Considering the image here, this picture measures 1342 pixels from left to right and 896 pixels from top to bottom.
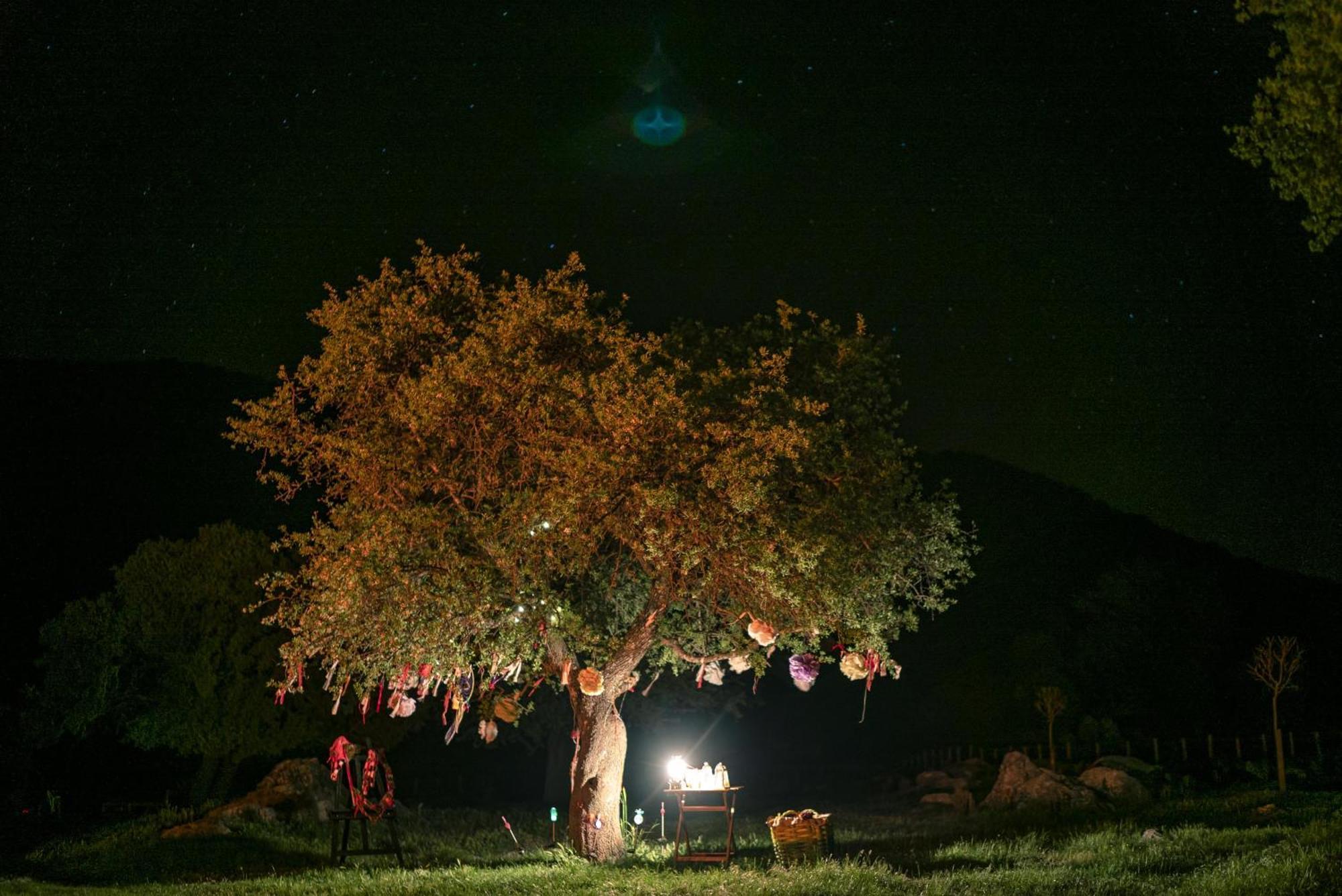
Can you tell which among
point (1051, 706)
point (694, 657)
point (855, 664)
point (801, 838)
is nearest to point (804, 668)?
point (855, 664)

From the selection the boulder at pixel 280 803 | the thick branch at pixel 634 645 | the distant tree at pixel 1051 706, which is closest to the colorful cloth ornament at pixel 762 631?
the thick branch at pixel 634 645

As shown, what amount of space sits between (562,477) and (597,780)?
212 inches

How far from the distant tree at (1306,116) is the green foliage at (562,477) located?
22.4ft

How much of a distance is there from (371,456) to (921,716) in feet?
138

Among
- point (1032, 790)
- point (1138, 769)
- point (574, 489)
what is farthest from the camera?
point (1138, 769)

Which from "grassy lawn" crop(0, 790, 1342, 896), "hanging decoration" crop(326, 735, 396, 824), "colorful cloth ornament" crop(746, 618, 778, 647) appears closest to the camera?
"grassy lawn" crop(0, 790, 1342, 896)

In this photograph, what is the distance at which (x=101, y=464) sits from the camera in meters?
54.0

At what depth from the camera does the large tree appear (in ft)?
53.8

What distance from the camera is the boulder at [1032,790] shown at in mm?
25281

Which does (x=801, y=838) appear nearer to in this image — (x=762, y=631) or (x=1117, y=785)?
(x=762, y=631)

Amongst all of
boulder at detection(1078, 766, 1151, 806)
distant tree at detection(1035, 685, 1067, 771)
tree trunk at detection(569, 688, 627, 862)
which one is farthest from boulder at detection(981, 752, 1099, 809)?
tree trunk at detection(569, 688, 627, 862)

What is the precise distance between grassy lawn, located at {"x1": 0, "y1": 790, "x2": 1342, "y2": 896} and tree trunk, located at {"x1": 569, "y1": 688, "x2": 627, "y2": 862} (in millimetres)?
487

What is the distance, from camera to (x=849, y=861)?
1659 centimetres

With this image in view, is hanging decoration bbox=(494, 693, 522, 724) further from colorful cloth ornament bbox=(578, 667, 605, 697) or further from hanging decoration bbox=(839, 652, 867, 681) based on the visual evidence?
hanging decoration bbox=(839, 652, 867, 681)
